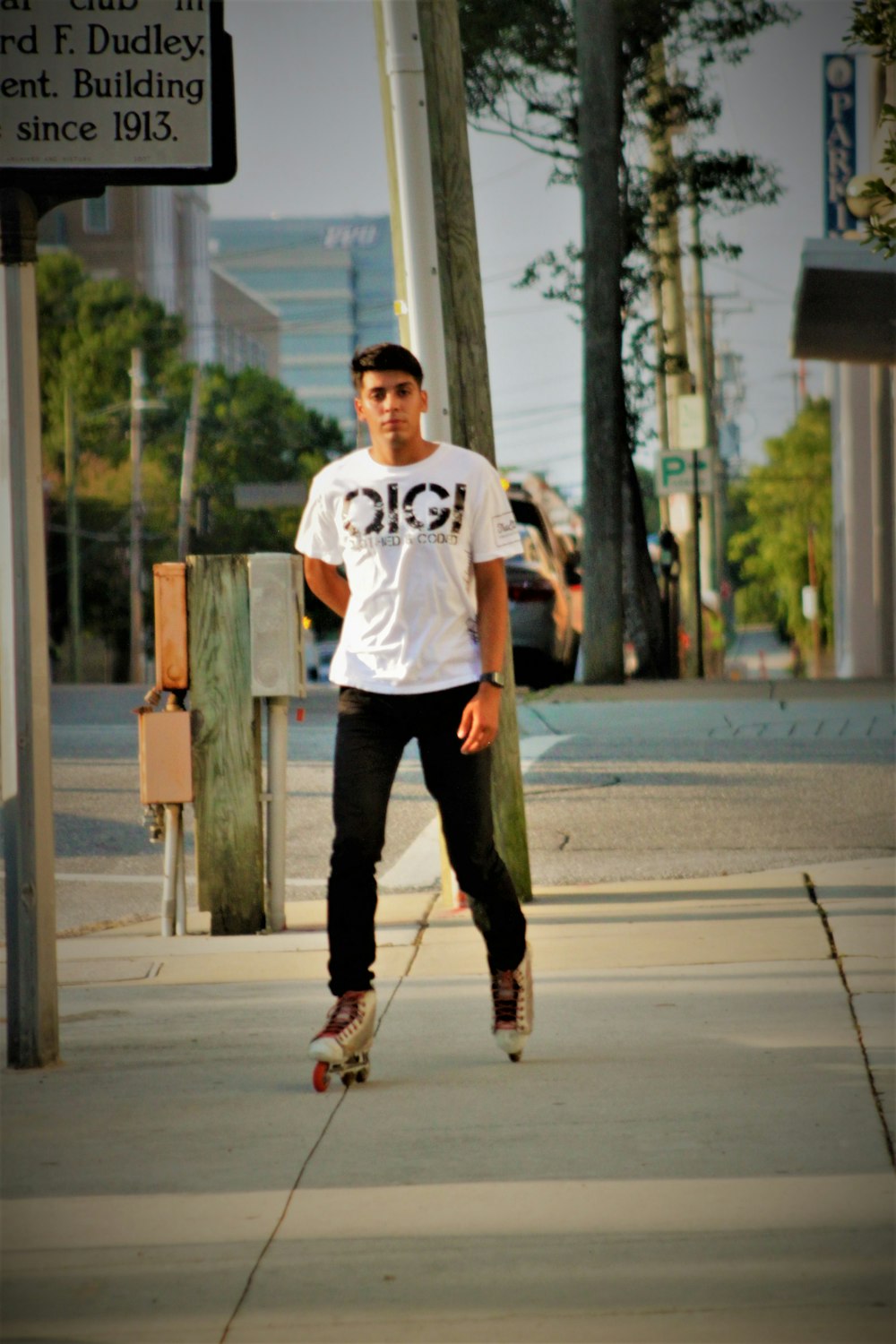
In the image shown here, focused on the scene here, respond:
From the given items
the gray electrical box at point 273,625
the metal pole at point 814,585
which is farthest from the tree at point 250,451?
the gray electrical box at point 273,625

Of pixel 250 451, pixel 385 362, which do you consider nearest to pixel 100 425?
pixel 250 451

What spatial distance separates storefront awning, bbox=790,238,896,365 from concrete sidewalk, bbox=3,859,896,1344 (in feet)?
33.0

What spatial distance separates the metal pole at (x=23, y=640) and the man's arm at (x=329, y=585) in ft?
2.42

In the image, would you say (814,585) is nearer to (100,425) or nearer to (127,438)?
(127,438)

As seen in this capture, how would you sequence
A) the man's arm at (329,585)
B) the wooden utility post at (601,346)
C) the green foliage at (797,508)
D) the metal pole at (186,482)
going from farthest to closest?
the green foliage at (797,508), the metal pole at (186,482), the wooden utility post at (601,346), the man's arm at (329,585)

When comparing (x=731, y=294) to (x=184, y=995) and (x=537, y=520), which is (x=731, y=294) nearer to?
(x=537, y=520)

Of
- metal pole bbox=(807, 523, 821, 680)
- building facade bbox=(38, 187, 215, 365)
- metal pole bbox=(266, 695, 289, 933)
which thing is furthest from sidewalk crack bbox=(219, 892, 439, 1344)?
building facade bbox=(38, 187, 215, 365)

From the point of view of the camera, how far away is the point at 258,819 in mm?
7883

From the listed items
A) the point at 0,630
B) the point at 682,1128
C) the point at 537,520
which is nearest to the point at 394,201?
the point at 0,630

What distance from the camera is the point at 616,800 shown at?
11305 millimetres

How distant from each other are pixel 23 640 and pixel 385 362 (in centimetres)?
124

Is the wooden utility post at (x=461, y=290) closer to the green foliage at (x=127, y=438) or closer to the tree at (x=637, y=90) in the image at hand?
the tree at (x=637, y=90)

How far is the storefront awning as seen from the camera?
56.6 feet

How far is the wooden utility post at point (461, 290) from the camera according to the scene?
808 centimetres
